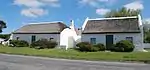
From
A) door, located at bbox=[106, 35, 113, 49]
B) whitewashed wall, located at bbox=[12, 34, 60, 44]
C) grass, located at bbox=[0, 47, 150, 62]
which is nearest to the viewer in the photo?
grass, located at bbox=[0, 47, 150, 62]

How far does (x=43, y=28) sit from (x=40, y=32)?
1.64 metres

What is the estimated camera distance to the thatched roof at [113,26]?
130ft

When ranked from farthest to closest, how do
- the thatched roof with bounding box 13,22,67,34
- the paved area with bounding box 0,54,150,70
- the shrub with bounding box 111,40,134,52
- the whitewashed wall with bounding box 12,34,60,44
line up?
the thatched roof with bounding box 13,22,67,34
the whitewashed wall with bounding box 12,34,60,44
the shrub with bounding box 111,40,134,52
the paved area with bounding box 0,54,150,70

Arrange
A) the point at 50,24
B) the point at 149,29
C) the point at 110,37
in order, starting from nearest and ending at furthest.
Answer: the point at 110,37 < the point at 50,24 < the point at 149,29

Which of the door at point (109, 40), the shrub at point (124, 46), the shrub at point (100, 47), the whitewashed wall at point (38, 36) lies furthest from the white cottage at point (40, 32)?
the shrub at point (124, 46)

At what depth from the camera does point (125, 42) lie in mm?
36094

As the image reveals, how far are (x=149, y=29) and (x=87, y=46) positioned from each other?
3800 centimetres

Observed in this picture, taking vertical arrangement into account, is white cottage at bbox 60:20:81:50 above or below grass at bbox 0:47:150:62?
above

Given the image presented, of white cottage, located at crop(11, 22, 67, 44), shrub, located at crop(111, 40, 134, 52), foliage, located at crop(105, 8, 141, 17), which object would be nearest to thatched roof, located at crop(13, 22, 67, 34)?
white cottage, located at crop(11, 22, 67, 44)

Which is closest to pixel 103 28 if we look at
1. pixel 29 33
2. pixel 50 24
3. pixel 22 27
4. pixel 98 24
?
pixel 98 24

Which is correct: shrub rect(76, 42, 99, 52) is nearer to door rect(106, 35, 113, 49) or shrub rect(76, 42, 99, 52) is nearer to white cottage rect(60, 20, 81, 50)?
door rect(106, 35, 113, 49)

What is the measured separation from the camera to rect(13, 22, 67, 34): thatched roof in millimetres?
48519

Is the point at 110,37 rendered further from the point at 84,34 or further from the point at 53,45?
the point at 53,45

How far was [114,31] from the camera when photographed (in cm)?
4031
